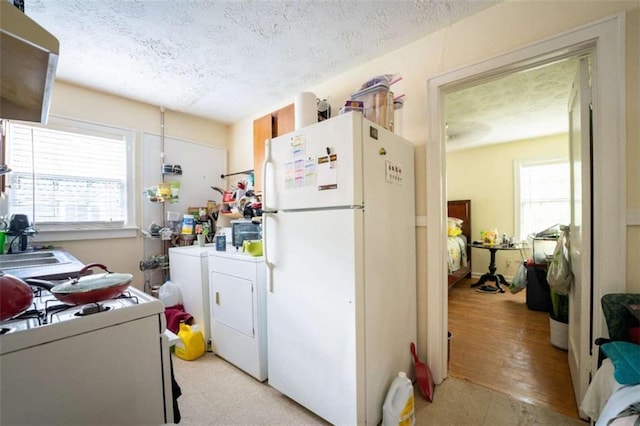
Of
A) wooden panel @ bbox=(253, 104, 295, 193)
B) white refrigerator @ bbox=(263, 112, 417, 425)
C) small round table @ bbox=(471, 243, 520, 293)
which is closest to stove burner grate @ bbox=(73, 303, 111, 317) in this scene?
white refrigerator @ bbox=(263, 112, 417, 425)

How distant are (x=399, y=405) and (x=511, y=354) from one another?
1559mm

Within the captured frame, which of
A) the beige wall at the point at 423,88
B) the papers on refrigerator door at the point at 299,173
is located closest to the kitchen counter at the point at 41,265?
the beige wall at the point at 423,88

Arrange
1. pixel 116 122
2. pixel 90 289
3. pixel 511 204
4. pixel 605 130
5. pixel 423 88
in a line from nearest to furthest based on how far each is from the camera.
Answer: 1. pixel 90 289
2. pixel 605 130
3. pixel 423 88
4. pixel 116 122
5. pixel 511 204

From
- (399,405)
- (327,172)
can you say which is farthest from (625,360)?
(327,172)

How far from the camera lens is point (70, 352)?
800 millimetres

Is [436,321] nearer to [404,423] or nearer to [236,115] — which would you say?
[404,423]

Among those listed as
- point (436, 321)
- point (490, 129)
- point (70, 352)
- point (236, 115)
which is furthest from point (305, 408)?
point (490, 129)

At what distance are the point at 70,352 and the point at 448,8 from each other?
101 inches

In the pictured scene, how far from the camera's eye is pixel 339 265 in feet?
4.73

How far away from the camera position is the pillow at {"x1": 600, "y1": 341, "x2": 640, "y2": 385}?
98cm

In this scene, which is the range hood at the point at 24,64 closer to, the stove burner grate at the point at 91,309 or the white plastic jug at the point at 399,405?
the stove burner grate at the point at 91,309

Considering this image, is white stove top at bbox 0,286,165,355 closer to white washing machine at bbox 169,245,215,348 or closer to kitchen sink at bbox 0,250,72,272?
kitchen sink at bbox 0,250,72,272

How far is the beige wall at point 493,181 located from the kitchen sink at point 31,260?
6.06 m

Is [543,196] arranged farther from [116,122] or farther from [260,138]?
[116,122]
